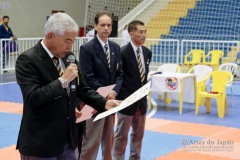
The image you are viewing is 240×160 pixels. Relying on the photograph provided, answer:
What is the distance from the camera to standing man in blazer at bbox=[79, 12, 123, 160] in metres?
4.88

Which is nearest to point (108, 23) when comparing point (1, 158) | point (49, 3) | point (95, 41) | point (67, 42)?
point (95, 41)

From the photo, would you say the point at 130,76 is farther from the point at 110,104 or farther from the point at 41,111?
the point at 41,111

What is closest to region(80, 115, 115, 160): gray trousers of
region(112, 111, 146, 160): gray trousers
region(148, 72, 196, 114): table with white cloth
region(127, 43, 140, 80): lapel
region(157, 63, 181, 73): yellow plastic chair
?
region(112, 111, 146, 160): gray trousers

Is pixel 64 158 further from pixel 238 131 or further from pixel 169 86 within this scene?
pixel 169 86

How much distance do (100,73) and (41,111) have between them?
1.95 m

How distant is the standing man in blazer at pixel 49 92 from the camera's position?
2.96 m

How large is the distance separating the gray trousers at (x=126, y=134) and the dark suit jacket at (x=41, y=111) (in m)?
2.29

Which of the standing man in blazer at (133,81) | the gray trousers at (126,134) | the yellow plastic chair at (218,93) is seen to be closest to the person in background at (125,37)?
the yellow plastic chair at (218,93)

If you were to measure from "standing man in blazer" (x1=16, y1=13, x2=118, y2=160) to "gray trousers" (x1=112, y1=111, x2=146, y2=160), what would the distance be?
7.34ft

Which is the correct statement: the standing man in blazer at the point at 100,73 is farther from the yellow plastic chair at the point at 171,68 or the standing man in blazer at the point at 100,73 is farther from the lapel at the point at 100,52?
the yellow plastic chair at the point at 171,68

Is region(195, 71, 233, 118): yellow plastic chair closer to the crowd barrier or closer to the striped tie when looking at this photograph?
the crowd barrier

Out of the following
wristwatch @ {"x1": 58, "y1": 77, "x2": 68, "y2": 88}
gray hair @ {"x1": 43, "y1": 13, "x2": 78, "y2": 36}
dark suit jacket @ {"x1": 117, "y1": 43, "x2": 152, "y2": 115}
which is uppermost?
gray hair @ {"x1": 43, "y1": 13, "x2": 78, "y2": 36}

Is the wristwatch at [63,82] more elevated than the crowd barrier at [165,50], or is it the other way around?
the wristwatch at [63,82]

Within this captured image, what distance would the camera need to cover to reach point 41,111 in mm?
3076
